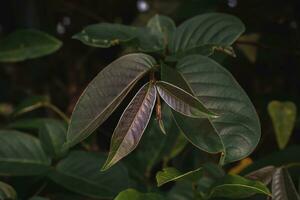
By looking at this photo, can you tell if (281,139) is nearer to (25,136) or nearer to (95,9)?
(25,136)

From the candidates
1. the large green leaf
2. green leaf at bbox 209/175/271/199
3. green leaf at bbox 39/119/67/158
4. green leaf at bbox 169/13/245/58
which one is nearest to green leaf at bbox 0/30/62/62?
green leaf at bbox 39/119/67/158

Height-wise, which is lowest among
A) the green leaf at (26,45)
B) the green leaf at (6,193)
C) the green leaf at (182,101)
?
the green leaf at (6,193)

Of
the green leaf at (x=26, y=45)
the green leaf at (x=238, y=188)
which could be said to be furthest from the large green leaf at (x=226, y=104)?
the green leaf at (x=26, y=45)

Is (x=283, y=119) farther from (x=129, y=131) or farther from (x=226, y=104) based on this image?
(x=129, y=131)

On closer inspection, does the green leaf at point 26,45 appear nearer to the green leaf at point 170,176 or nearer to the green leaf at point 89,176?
the green leaf at point 89,176

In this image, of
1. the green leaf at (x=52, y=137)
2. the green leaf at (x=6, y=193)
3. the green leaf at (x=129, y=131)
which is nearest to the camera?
the green leaf at (x=129, y=131)

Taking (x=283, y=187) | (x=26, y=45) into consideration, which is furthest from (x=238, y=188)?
(x=26, y=45)
